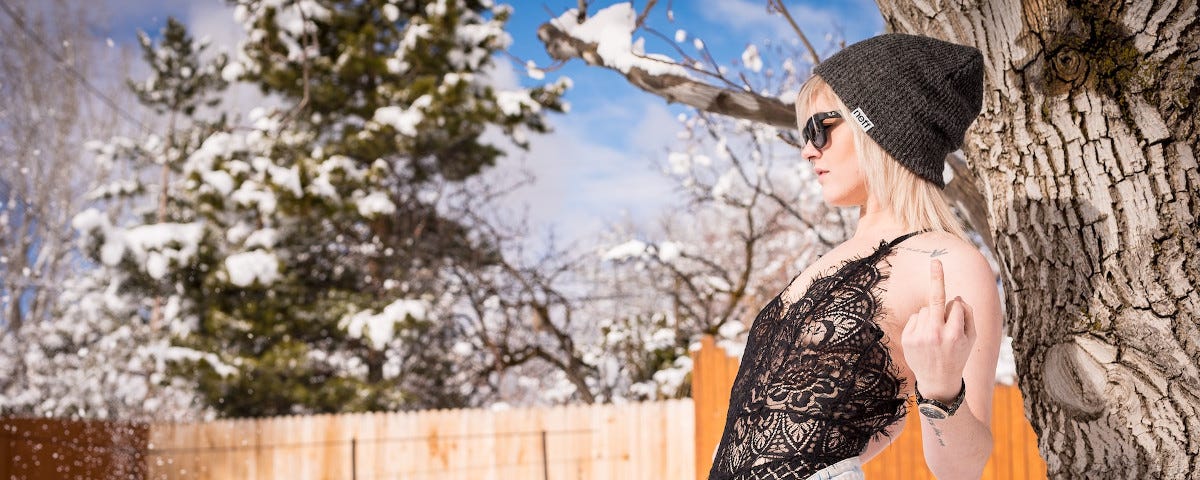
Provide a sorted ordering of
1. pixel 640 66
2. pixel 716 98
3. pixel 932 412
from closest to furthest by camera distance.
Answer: pixel 932 412, pixel 716 98, pixel 640 66

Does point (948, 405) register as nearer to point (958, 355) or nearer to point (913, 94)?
point (958, 355)

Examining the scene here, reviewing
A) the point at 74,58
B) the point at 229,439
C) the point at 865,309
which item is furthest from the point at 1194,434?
the point at 74,58

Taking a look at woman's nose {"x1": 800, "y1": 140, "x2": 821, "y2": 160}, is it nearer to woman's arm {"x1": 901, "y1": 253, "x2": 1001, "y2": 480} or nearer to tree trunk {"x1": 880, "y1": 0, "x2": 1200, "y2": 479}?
woman's arm {"x1": 901, "y1": 253, "x2": 1001, "y2": 480}

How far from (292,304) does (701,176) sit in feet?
16.2

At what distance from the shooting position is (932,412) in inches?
48.0

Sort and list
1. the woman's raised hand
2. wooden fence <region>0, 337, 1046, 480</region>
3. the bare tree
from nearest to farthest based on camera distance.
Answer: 1. the woman's raised hand
2. wooden fence <region>0, 337, 1046, 480</region>
3. the bare tree

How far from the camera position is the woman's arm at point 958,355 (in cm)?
112

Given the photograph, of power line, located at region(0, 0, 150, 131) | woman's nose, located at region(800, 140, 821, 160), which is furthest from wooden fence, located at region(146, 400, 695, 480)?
woman's nose, located at region(800, 140, 821, 160)

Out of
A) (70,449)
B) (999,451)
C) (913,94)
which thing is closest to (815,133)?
(913,94)

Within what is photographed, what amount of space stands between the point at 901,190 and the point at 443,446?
7.02 meters

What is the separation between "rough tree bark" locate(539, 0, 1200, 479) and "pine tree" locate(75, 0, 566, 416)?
27.8ft

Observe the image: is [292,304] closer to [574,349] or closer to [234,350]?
[234,350]

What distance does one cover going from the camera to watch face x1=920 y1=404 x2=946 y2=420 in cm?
121

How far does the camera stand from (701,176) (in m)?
10.4
